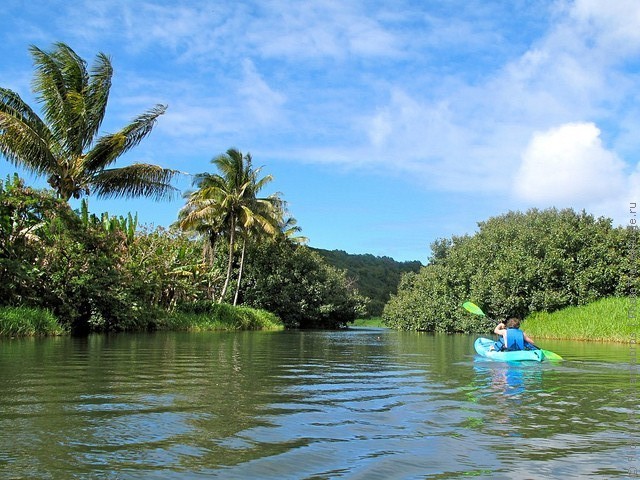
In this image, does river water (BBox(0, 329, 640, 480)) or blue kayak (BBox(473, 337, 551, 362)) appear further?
blue kayak (BBox(473, 337, 551, 362))

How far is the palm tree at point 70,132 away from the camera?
2002cm

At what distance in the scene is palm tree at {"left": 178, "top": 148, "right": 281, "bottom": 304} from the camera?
35531 millimetres

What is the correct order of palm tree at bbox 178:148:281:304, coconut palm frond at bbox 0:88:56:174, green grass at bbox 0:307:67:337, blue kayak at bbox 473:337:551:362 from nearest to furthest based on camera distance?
blue kayak at bbox 473:337:551:362 → green grass at bbox 0:307:67:337 → coconut palm frond at bbox 0:88:56:174 → palm tree at bbox 178:148:281:304

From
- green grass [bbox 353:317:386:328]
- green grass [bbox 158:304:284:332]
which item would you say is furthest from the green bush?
green grass [bbox 353:317:386:328]

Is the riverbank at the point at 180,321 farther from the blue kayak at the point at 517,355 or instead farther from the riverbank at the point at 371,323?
the riverbank at the point at 371,323

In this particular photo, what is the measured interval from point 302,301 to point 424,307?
10419 mm

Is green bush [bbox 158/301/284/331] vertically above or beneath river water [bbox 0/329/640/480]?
above

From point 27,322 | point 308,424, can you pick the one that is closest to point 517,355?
point 308,424

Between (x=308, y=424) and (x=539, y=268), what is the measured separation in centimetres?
2682

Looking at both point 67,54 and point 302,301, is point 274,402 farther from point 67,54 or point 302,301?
point 302,301

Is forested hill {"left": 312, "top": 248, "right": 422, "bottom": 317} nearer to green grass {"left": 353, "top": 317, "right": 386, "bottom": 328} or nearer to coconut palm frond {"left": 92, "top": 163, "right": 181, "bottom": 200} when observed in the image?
green grass {"left": 353, "top": 317, "right": 386, "bottom": 328}

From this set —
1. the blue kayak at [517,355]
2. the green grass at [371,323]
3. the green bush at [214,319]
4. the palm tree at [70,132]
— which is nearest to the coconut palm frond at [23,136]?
the palm tree at [70,132]

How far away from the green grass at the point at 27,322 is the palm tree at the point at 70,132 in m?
4.98

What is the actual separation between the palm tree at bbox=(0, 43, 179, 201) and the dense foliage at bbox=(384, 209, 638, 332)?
61.1 ft
